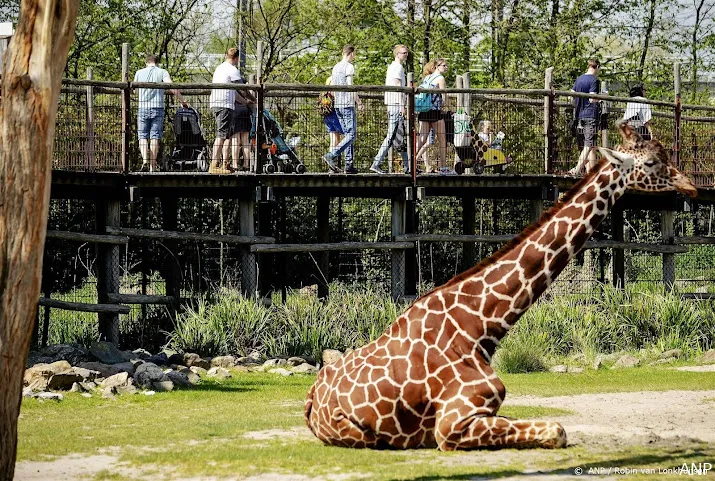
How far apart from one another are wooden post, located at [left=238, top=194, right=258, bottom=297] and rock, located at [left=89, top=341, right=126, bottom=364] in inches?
104

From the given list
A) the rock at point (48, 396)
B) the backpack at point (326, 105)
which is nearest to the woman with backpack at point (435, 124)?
the backpack at point (326, 105)

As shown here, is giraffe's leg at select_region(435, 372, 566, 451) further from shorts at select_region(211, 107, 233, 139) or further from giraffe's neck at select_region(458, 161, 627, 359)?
shorts at select_region(211, 107, 233, 139)

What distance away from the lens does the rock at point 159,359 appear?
17.3 m

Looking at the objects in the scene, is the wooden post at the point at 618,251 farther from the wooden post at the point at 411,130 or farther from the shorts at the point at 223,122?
the shorts at the point at 223,122

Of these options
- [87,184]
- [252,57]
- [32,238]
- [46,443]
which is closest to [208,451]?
[46,443]

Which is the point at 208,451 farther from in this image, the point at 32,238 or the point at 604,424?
the point at 604,424

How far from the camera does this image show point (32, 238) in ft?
28.4

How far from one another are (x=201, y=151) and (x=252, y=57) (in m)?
19.7

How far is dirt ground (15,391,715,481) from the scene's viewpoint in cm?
971

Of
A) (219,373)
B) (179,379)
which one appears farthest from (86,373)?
(219,373)

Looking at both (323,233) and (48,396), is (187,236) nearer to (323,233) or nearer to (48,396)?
(323,233)

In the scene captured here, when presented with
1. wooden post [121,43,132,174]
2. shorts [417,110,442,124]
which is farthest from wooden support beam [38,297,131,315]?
shorts [417,110,442,124]

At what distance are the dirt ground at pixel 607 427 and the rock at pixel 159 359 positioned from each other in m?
5.21

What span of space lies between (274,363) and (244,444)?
7003 mm
